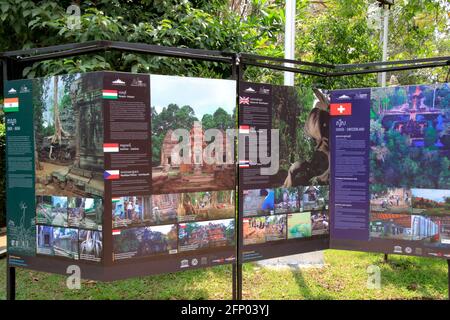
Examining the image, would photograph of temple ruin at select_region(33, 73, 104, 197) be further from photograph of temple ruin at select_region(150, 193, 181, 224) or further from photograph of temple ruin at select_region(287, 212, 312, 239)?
photograph of temple ruin at select_region(287, 212, 312, 239)

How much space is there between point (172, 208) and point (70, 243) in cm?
90

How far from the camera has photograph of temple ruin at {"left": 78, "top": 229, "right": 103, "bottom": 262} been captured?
373 cm

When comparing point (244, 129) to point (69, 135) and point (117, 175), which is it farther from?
point (69, 135)

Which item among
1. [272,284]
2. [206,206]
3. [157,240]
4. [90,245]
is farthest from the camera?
[272,284]

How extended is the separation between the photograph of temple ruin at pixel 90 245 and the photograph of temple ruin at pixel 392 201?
2.69 meters

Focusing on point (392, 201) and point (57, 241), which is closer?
point (57, 241)

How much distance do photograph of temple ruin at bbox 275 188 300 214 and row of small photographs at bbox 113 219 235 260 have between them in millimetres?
549

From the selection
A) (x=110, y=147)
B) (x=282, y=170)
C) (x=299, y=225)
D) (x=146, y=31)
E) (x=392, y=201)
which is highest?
(x=146, y=31)

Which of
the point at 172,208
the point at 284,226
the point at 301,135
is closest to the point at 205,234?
the point at 172,208

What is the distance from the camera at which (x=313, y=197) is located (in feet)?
15.7

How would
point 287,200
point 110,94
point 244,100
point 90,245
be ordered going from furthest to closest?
point 287,200
point 244,100
point 90,245
point 110,94

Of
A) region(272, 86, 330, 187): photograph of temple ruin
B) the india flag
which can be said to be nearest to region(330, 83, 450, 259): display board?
region(272, 86, 330, 187): photograph of temple ruin

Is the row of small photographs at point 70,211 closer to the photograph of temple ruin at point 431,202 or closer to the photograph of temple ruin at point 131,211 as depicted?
the photograph of temple ruin at point 131,211

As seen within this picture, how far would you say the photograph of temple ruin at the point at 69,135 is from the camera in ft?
12.1
